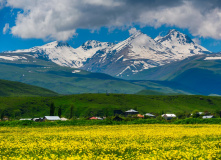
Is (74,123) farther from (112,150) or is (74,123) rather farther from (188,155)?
(188,155)

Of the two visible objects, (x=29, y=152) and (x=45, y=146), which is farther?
(x=45, y=146)

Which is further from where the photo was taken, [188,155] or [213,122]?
[213,122]

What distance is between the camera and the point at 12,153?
3362cm

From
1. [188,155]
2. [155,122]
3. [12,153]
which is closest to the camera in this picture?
[188,155]

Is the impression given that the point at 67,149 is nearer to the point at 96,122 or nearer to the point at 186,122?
the point at 96,122

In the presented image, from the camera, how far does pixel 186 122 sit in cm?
10044

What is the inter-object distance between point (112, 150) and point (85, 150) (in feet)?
10.2

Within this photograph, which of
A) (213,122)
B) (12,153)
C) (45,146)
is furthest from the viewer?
(213,122)

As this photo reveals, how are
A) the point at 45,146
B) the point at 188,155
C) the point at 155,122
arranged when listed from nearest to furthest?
the point at 188,155 → the point at 45,146 → the point at 155,122

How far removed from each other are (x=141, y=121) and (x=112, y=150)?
233 feet

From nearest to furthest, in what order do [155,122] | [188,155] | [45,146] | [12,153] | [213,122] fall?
1. [188,155]
2. [12,153]
3. [45,146]
4. [213,122]
5. [155,122]

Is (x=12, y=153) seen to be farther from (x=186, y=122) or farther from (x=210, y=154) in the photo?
(x=186, y=122)

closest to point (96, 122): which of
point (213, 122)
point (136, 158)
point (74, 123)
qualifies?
point (74, 123)

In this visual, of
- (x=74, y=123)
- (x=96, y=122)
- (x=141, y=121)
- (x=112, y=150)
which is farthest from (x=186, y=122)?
(x=112, y=150)
